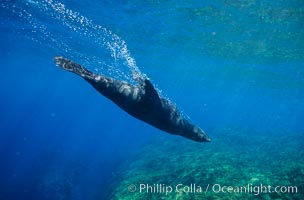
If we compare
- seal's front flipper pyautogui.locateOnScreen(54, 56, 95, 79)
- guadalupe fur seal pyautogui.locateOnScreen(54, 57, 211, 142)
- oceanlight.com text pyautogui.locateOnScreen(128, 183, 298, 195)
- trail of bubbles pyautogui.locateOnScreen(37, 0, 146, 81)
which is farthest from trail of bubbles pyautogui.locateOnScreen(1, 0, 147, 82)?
seal's front flipper pyautogui.locateOnScreen(54, 56, 95, 79)

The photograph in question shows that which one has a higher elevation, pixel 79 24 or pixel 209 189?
pixel 79 24

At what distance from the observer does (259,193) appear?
10023 mm

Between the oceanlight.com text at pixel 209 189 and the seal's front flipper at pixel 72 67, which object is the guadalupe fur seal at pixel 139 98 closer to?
the seal's front flipper at pixel 72 67

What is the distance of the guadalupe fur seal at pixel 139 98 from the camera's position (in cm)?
523

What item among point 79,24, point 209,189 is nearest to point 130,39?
point 79,24

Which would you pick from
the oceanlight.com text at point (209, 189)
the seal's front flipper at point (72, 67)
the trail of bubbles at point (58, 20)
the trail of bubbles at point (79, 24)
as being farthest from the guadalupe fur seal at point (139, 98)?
the trail of bubbles at point (79, 24)

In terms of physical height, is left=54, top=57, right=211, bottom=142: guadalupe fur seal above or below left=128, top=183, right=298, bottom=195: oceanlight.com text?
above

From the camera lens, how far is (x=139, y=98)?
596 centimetres

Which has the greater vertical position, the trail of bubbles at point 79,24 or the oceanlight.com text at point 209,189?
the trail of bubbles at point 79,24

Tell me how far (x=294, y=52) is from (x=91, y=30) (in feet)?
67.6

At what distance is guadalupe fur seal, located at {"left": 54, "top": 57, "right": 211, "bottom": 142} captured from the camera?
5234 millimetres

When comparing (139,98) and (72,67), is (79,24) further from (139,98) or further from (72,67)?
(72,67)

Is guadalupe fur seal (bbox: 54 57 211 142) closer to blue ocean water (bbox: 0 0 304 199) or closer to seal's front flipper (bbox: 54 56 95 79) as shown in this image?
seal's front flipper (bbox: 54 56 95 79)

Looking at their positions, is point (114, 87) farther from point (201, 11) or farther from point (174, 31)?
point (174, 31)
